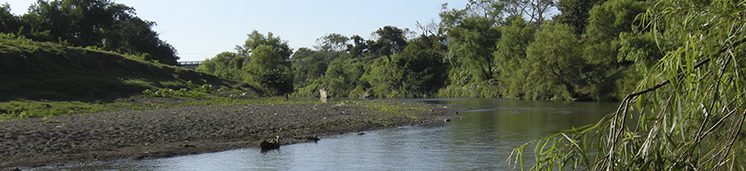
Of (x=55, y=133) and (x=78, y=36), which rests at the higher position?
(x=78, y=36)

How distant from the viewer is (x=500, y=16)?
94.5 metres

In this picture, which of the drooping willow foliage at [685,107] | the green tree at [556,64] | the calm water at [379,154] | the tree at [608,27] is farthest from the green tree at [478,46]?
the drooping willow foliage at [685,107]

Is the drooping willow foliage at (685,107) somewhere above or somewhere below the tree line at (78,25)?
below

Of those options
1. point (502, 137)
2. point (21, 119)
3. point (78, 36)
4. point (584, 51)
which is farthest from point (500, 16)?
point (21, 119)

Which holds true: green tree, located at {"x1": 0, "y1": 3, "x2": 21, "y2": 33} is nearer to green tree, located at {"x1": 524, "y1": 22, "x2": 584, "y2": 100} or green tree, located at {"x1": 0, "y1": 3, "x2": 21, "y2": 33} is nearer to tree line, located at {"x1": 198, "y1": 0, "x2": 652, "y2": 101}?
tree line, located at {"x1": 198, "y1": 0, "x2": 652, "y2": 101}

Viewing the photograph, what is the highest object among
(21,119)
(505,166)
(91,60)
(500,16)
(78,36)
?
(500,16)

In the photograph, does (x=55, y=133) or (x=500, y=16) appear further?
(x=500, y=16)

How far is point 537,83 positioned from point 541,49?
12.1 ft

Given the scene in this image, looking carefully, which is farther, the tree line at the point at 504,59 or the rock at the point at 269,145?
the tree line at the point at 504,59

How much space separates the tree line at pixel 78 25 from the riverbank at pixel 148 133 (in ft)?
105

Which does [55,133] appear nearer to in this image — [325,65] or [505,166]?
[505,166]

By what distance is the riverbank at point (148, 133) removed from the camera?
15293 mm

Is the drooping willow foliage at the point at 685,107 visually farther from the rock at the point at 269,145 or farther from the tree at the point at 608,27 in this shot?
the tree at the point at 608,27

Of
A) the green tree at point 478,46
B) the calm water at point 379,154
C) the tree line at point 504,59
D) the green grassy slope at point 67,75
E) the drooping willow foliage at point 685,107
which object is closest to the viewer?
the drooping willow foliage at point 685,107
